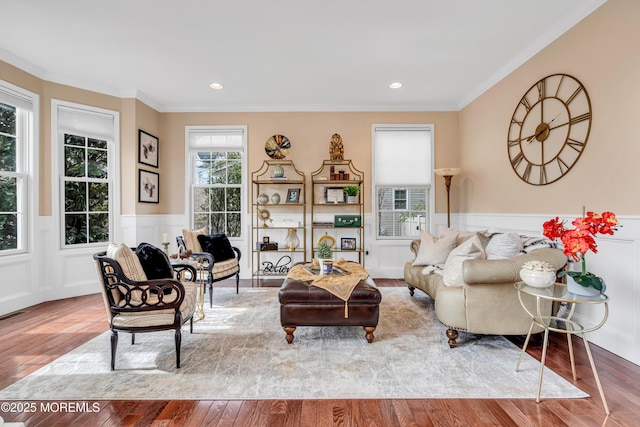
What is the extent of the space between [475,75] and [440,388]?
379cm

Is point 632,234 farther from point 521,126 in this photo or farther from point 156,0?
point 156,0

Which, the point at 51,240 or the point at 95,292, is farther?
the point at 95,292

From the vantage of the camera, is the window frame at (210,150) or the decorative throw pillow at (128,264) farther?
the window frame at (210,150)

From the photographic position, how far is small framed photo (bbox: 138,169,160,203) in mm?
4508

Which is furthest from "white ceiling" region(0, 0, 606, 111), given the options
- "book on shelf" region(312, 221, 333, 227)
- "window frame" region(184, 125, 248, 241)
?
"book on shelf" region(312, 221, 333, 227)

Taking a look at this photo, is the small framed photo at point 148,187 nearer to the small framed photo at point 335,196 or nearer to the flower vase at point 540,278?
the small framed photo at point 335,196

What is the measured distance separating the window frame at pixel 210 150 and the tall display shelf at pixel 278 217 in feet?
0.62

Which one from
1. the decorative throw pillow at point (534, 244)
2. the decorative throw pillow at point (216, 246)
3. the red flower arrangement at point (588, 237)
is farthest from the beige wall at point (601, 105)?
the decorative throw pillow at point (216, 246)

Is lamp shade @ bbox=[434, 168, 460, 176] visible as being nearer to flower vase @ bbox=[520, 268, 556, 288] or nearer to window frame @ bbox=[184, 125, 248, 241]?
flower vase @ bbox=[520, 268, 556, 288]

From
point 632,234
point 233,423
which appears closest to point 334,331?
point 233,423

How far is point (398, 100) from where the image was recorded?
15.5ft

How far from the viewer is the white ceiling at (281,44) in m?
2.59

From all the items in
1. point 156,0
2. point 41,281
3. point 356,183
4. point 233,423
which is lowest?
point 233,423

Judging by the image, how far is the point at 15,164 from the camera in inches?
139
